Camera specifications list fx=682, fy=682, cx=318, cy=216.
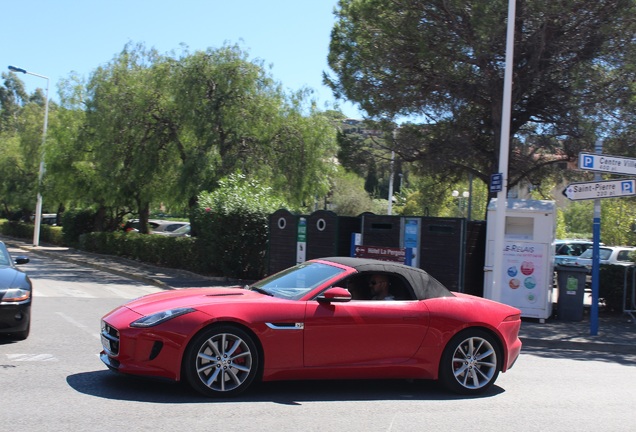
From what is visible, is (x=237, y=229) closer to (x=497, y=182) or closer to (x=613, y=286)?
(x=497, y=182)

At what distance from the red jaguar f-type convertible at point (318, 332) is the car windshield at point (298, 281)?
2 centimetres

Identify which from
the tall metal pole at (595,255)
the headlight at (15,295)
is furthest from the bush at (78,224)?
the tall metal pole at (595,255)

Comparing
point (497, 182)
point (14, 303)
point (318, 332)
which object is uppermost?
point (497, 182)

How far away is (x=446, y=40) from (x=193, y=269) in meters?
11.4

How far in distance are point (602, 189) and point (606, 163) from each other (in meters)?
0.47

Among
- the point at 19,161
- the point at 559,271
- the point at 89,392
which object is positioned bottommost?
the point at 89,392

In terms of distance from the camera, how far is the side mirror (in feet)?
21.7

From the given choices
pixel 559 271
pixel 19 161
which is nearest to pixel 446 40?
pixel 559 271

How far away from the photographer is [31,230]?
4431cm

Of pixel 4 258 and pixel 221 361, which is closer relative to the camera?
pixel 221 361

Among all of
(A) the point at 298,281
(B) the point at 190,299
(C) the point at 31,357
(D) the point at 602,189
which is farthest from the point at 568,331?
(C) the point at 31,357

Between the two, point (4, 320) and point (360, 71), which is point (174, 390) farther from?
point (360, 71)

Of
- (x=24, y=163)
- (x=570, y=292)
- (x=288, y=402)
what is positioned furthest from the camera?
(x=24, y=163)

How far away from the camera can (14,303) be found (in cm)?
861
